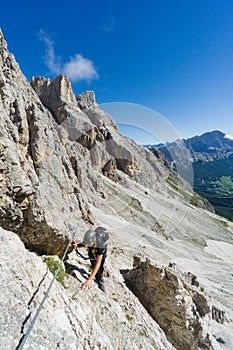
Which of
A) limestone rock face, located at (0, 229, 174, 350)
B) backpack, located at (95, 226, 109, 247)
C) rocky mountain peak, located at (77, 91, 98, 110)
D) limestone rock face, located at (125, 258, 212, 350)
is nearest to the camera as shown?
limestone rock face, located at (0, 229, 174, 350)

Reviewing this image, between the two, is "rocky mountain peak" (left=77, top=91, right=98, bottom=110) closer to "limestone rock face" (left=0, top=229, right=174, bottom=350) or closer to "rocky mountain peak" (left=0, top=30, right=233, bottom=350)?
"rocky mountain peak" (left=0, top=30, right=233, bottom=350)

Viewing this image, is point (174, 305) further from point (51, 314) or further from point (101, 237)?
point (51, 314)

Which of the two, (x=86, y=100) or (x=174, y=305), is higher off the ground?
(x=86, y=100)

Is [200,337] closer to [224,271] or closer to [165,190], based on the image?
[224,271]

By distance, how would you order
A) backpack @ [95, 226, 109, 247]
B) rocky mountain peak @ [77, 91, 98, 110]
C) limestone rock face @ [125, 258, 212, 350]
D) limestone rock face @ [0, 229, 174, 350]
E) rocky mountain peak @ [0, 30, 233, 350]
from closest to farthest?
limestone rock face @ [0, 229, 174, 350]
rocky mountain peak @ [0, 30, 233, 350]
backpack @ [95, 226, 109, 247]
limestone rock face @ [125, 258, 212, 350]
rocky mountain peak @ [77, 91, 98, 110]

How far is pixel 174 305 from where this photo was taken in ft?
41.2

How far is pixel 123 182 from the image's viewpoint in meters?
95.2

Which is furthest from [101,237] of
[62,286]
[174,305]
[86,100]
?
[86,100]

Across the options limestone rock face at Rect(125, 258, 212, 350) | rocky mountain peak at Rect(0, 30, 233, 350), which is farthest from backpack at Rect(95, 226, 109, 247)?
limestone rock face at Rect(125, 258, 212, 350)

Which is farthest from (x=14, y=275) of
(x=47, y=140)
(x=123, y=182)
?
(x=123, y=182)

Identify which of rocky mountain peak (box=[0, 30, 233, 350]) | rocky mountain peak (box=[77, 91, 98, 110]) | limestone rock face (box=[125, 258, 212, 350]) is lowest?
limestone rock face (box=[125, 258, 212, 350])

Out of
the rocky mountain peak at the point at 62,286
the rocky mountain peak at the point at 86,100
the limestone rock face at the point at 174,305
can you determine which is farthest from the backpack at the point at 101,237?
the rocky mountain peak at the point at 86,100

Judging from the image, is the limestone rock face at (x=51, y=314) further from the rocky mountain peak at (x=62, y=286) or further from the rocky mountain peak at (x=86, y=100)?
the rocky mountain peak at (x=86, y=100)

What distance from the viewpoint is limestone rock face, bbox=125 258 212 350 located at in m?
12.1
